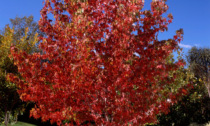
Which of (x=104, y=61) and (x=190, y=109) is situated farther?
(x=190, y=109)

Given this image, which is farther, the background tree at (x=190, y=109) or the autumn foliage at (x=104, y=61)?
the background tree at (x=190, y=109)

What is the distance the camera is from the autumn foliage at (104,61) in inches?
375

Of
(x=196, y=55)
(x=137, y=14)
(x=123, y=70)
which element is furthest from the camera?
(x=196, y=55)

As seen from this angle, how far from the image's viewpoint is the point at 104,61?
9.53 metres

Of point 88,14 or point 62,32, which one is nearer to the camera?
point 88,14

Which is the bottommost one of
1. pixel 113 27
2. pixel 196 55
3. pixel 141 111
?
pixel 141 111

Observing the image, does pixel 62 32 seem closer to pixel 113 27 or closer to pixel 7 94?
pixel 113 27

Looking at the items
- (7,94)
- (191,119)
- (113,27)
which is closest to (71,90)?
(113,27)

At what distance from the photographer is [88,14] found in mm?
10086

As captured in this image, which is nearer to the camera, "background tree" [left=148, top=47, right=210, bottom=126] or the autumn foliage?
the autumn foliage

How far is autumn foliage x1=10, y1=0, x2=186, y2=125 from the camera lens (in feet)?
31.2

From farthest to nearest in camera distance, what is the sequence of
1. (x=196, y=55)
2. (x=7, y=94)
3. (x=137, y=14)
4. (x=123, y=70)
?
(x=196, y=55), (x=7, y=94), (x=137, y=14), (x=123, y=70)

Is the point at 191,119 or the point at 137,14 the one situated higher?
the point at 137,14

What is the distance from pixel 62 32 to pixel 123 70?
3.76m
